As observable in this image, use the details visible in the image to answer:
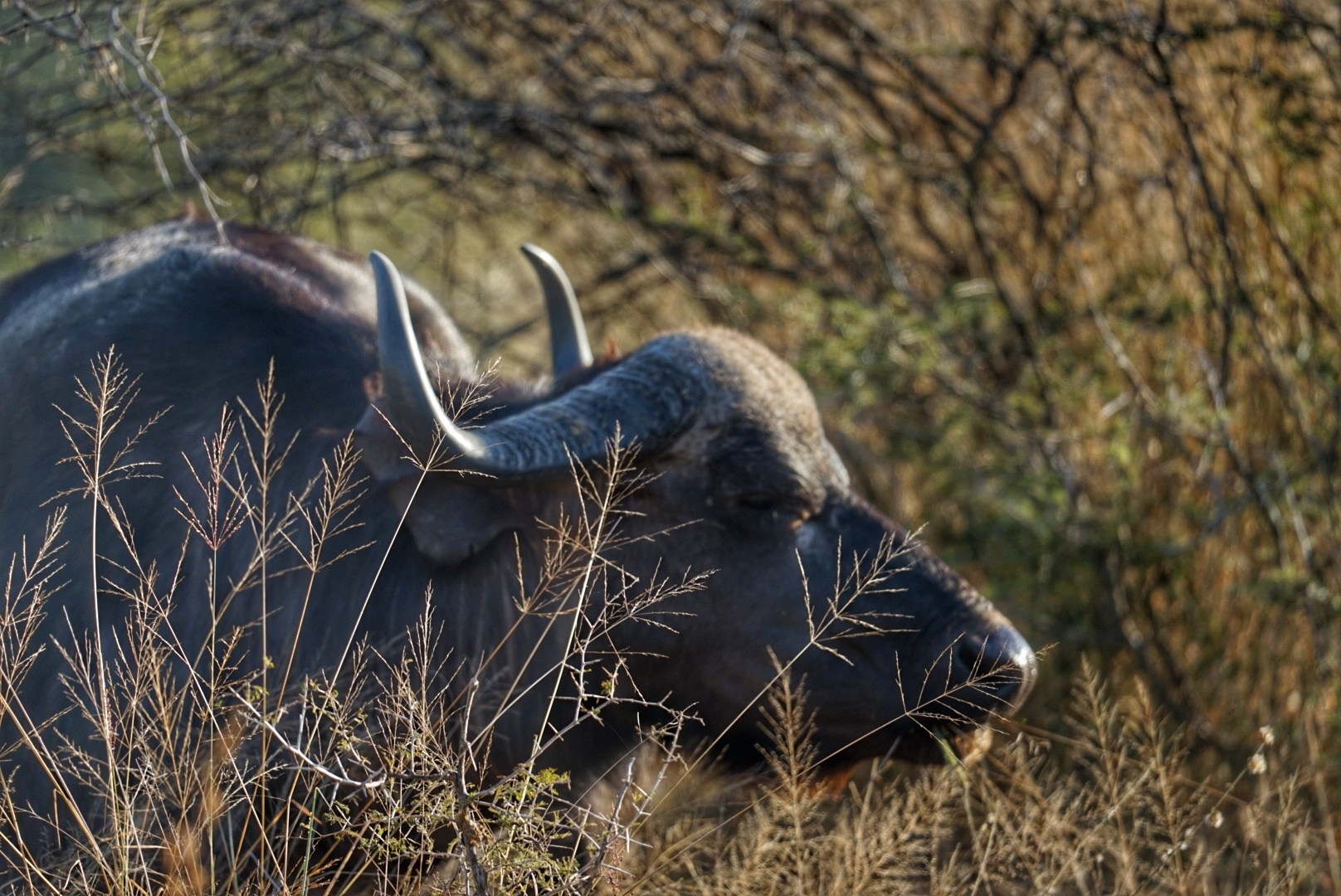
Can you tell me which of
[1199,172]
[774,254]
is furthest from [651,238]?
[1199,172]

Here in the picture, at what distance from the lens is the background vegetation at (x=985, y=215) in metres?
4.62

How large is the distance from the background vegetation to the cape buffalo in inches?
33.0

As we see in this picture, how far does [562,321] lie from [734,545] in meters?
1.11

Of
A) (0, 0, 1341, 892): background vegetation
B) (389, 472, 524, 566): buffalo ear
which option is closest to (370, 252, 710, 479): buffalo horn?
(389, 472, 524, 566): buffalo ear

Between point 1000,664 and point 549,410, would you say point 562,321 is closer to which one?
point 549,410

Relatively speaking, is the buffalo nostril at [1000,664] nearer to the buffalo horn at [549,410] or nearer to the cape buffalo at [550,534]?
the cape buffalo at [550,534]

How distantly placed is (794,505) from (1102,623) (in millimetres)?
2425

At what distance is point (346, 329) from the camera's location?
3.71m

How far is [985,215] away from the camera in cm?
573

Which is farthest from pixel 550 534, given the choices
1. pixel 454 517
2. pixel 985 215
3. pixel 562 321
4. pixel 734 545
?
pixel 985 215

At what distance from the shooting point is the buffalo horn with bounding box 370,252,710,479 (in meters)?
2.88

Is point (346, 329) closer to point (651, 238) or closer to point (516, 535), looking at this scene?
point (516, 535)

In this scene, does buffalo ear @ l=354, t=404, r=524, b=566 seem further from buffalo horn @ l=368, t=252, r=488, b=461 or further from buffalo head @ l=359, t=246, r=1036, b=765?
buffalo horn @ l=368, t=252, r=488, b=461

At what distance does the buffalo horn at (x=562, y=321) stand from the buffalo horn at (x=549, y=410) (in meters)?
0.57
